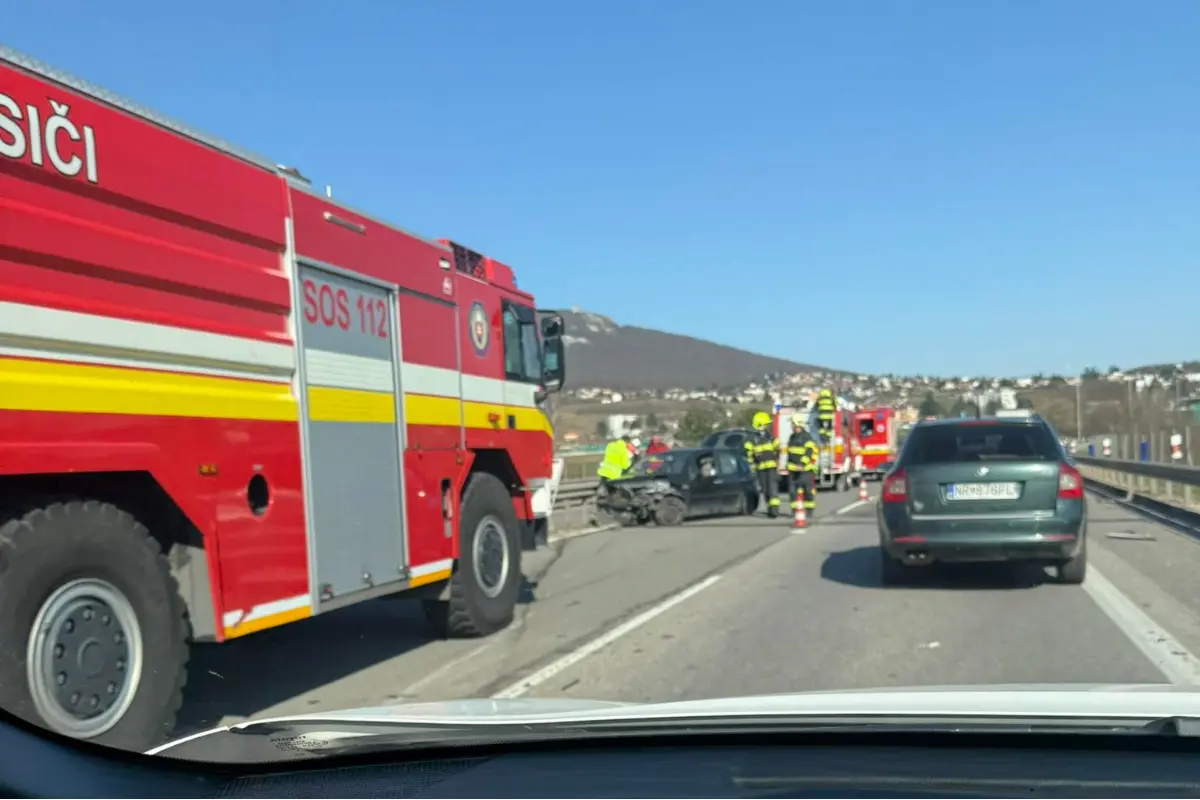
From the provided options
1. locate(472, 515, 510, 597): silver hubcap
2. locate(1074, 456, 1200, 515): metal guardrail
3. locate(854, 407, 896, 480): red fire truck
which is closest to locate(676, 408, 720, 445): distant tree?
locate(854, 407, 896, 480): red fire truck

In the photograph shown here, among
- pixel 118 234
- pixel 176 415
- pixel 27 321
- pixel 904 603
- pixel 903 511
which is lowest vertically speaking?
pixel 904 603

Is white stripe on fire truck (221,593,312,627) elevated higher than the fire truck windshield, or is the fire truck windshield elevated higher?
the fire truck windshield

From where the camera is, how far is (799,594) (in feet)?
34.0

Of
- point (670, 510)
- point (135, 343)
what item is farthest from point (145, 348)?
point (670, 510)

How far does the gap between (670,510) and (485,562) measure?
1114 cm

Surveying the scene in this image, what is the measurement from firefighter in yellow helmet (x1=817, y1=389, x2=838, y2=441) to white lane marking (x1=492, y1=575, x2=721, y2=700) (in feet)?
65.1

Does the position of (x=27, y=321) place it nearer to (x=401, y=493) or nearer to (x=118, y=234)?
(x=118, y=234)

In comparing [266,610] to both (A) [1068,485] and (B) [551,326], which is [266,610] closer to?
(B) [551,326]

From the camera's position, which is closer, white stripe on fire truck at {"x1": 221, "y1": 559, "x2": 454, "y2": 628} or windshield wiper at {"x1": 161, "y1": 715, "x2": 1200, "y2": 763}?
windshield wiper at {"x1": 161, "y1": 715, "x2": 1200, "y2": 763}

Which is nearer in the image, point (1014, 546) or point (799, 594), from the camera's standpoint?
point (1014, 546)

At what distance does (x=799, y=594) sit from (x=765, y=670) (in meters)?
3.46

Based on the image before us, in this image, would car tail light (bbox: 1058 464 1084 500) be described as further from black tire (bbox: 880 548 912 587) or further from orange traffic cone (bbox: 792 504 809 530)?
orange traffic cone (bbox: 792 504 809 530)

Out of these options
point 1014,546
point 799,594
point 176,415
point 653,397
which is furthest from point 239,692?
point 653,397

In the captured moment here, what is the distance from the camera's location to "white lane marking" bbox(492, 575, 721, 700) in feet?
21.7
